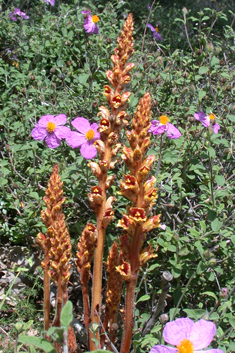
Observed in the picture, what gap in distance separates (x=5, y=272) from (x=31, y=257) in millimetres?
317

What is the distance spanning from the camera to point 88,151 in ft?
8.53

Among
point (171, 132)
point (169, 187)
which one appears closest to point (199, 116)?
point (171, 132)

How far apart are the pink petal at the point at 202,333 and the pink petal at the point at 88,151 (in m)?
1.30

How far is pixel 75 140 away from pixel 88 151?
165mm

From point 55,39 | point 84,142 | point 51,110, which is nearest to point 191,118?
point 84,142

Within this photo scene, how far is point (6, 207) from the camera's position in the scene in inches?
119

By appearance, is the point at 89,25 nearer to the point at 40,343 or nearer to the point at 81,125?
the point at 81,125

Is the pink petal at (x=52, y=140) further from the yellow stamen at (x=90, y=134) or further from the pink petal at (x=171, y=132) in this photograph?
the pink petal at (x=171, y=132)

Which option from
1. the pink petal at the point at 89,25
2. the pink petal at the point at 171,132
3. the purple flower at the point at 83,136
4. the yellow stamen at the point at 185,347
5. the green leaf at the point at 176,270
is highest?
the pink petal at the point at 89,25

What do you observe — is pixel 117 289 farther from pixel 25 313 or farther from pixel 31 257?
pixel 31 257

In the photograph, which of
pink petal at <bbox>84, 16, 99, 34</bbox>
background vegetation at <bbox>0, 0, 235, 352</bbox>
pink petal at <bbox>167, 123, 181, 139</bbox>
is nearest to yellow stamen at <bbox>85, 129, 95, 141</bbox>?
background vegetation at <bbox>0, 0, 235, 352</bbox>

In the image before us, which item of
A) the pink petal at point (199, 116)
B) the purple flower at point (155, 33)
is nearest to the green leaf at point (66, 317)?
the pink petal at point (199, 116)

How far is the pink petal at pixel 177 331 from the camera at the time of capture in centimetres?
153

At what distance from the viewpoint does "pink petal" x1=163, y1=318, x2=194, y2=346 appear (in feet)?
5.01
